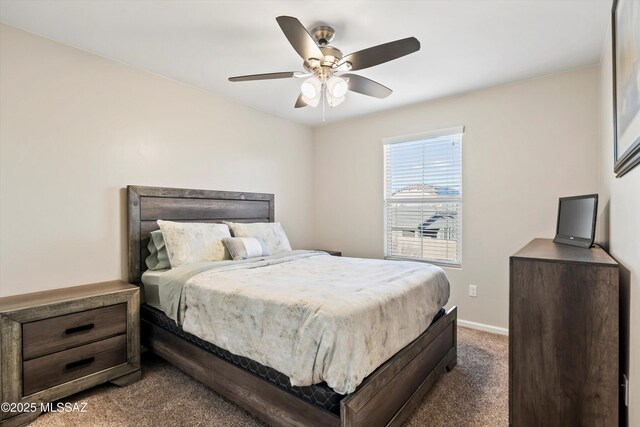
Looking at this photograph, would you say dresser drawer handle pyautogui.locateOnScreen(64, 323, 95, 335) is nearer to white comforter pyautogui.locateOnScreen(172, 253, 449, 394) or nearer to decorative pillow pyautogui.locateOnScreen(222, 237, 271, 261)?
white comforter pyautogui.locateOnScreen(172, 253, 449, 394)

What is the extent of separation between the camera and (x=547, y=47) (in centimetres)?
245

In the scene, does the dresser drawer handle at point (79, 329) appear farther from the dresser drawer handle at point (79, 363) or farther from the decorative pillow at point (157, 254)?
the decorative pillow at point (157, 254)

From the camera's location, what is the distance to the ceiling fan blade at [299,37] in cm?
165

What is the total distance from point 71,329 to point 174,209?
130cm

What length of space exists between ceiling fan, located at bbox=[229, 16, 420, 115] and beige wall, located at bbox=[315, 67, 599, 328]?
4.79 ft

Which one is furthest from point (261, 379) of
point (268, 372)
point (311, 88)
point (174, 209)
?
point (174, 209)

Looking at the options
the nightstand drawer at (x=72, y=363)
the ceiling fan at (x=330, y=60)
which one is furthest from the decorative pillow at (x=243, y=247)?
the ceiling fan at (x=330, y=60)

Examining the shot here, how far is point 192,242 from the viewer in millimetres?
2818

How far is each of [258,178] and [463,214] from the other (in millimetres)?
2481

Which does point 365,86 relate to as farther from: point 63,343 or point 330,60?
point 63,343

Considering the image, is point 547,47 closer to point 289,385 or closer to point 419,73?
point 419,73

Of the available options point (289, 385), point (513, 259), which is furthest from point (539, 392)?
point (289, 385)

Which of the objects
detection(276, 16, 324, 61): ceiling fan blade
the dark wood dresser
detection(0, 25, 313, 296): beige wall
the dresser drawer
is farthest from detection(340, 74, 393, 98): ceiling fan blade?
the dresser drawer

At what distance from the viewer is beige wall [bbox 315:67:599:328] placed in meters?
2.83
